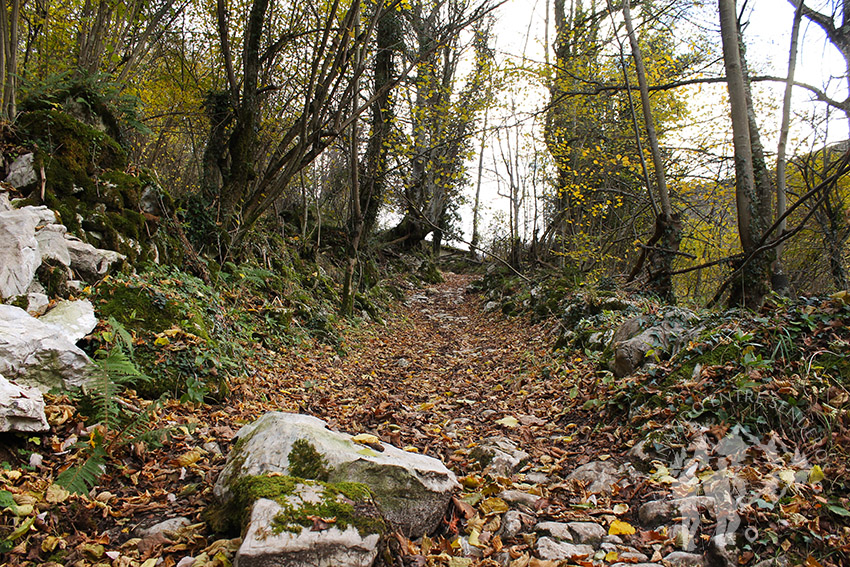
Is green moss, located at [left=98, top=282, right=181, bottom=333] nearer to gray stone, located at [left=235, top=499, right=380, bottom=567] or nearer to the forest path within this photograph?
the forest path

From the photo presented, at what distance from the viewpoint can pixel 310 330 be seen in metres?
6.89

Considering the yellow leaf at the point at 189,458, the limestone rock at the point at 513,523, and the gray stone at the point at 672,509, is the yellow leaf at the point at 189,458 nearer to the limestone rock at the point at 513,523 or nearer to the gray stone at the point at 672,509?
the limestone rock at the point at 513,523

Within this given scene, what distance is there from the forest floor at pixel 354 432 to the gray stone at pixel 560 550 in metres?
0.09

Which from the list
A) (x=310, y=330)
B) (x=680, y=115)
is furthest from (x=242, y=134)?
(x=680, y=115)

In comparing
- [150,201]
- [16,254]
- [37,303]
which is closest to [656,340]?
[37,303]

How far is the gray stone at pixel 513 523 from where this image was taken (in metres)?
2.36

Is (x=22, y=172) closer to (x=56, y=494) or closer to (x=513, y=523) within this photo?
(x=56, y=494)

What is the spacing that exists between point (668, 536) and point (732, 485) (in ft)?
1.67

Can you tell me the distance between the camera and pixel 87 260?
397 cm

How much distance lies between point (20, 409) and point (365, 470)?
194cm

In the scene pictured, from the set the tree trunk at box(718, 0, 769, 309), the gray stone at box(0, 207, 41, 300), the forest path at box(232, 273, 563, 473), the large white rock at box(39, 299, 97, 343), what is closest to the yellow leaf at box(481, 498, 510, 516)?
the forest path at box(232, 273, 563, 473)

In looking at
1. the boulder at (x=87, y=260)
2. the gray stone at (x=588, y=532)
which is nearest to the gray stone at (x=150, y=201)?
the boulder at (x=87, y=260)

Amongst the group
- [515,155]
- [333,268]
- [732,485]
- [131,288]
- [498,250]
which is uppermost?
[515,155]

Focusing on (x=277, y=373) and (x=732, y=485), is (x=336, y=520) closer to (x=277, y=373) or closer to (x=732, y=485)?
(x=732, y=485)
